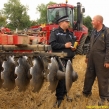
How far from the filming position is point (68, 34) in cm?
470

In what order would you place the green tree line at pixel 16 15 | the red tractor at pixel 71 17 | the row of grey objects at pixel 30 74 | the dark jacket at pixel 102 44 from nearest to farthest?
the row of grey objects at pixel 30 74
the dark jacket at pixel 102 44
the red tractor at pixel 71 17
the green tree line at pixel 16 15

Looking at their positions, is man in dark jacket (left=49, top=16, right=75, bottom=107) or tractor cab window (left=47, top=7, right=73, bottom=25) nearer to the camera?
man in dark jacket (left=49, top=16, right=75, bottom=107)

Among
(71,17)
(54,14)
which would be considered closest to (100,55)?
(71,17)

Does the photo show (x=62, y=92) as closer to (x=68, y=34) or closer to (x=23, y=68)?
(x=68, y=34)

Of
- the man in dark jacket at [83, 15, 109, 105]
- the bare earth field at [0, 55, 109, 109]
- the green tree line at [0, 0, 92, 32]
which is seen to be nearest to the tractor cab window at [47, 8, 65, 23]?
the bare earth field at [0, 55, 109, 109]

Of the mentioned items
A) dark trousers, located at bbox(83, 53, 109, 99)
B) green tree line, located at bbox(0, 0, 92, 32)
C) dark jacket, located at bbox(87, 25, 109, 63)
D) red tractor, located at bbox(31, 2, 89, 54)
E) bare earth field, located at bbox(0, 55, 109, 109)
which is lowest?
bare earth field, located at bbox(0, 55, 109, 109)

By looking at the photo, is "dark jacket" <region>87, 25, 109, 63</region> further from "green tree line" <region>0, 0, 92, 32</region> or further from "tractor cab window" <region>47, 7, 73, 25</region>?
"green tree line" <region>0, 0, 92, 32</region>

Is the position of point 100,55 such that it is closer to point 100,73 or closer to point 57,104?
point 100,73

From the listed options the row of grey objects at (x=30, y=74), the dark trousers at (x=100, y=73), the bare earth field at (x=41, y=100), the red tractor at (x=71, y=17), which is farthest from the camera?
the red tractor at (x=71, y=17)

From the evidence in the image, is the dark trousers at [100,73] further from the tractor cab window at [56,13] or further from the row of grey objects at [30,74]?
the tractor cab window at [56,13]

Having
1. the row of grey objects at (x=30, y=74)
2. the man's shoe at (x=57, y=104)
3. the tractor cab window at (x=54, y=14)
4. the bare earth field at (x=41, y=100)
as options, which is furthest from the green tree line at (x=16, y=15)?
the row of grey objects at (x=30, y=74)

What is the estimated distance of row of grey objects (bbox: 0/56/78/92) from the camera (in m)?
3.19

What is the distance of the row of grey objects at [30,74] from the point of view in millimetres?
3186

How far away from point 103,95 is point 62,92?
0.80 metres
